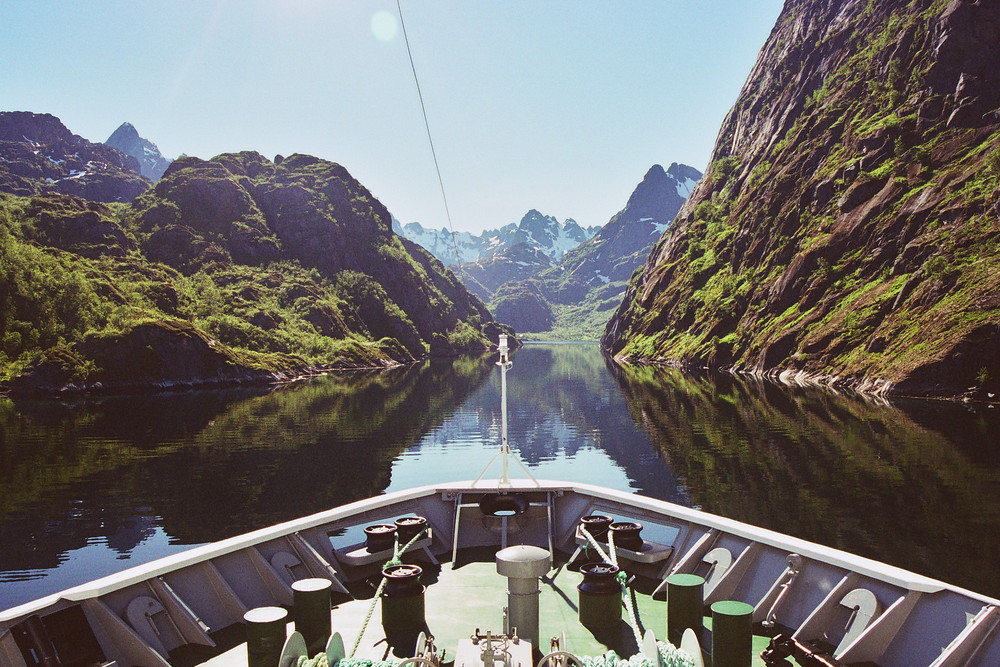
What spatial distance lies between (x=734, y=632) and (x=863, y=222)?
98.5m

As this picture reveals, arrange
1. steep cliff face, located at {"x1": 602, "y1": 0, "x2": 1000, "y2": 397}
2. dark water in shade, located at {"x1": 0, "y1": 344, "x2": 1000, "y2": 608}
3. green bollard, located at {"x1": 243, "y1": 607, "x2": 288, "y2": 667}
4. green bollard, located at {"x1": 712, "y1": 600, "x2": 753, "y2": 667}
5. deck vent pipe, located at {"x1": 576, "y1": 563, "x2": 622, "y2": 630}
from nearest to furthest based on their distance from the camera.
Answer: green bollard, located at {"x1": 243, "y1": 607, "x2": 288, "y2": 667} < green bollard, located at {"x1": 712, "y1": 600, "x2": 753, "y2": 667} < deck vent pipe, located at {"x1": 576, "y1": 563, "x2": 622, "y2": 630} < dark water in shade, located at {"x1": 0, "y1": 344, "x2": 1000, "y2": 608} < steep cliff face, located at {"x1": 602, "y1": 0, "x2": 1000, "y2": 397}

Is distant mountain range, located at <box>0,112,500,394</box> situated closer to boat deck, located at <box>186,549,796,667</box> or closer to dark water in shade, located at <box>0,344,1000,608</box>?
dark water in shade, located at <box>0,344,1000,608</box>

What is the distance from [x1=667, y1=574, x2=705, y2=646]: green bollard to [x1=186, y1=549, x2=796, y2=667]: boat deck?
59cm

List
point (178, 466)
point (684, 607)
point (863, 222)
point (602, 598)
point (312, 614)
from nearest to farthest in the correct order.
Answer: point (312, 614) < point (684, 607) < point (602, 598) < point (178, 466) < point (863, 222)

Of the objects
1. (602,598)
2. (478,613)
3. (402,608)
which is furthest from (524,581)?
(478,613)

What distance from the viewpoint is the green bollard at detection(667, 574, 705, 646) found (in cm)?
998

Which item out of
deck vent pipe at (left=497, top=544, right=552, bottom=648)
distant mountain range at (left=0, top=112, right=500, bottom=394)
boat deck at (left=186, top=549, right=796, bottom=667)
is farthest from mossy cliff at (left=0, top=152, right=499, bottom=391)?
deck vent pipe at (left=497, top=544, right=552, bottom=648)

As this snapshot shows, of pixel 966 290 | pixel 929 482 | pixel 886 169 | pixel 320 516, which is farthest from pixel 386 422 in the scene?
pixel 886 169

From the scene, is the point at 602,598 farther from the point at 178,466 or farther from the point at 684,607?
the point at 178,466

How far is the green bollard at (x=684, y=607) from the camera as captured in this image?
9.98 m

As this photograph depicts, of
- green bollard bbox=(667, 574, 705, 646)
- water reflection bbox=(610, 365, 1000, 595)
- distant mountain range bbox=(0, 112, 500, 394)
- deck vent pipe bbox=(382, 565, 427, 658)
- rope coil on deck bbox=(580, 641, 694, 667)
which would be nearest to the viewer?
rope coil on deck bbox=(580, 641, 694, 667)

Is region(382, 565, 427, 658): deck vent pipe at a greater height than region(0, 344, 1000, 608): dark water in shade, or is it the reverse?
region(382, 565, 427, 658): deck vent pipe

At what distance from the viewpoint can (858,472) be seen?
3331 cm

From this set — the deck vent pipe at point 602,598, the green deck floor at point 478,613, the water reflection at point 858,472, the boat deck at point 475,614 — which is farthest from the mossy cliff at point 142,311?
the deck vent pipe at point 602,598
